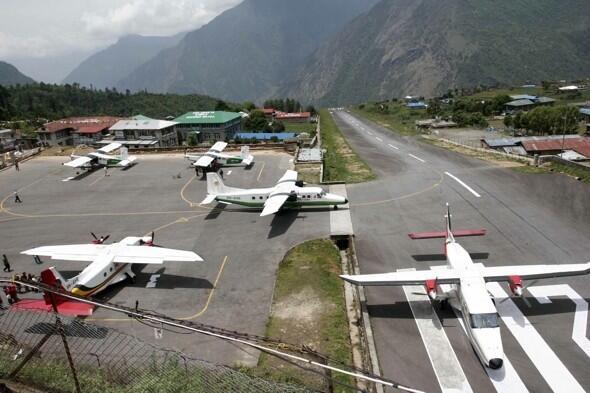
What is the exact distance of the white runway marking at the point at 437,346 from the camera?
21.1 meters

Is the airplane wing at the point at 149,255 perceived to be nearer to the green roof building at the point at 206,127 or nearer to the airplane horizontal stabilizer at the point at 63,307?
the airplane horizontal stabilizer at the point at 63,307

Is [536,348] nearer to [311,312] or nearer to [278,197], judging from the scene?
[311,312]

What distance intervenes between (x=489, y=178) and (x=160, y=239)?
43.4 metres

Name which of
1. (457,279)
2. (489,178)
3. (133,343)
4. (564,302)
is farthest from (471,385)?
(489,178)

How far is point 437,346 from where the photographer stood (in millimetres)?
23609

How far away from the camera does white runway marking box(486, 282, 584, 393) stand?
20.6 m

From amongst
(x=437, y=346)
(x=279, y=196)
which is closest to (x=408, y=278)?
(x=437, y=346)

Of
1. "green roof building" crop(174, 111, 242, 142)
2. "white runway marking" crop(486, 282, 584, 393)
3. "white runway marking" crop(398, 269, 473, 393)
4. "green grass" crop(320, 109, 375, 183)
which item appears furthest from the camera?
"green roof building" crop(174, 111, 242, 142)

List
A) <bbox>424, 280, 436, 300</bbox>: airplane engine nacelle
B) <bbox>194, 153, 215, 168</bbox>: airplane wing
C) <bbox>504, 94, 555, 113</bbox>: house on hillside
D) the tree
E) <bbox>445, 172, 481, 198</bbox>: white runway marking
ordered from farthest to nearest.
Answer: <bbox>504, 94, 555, 113</bbox>: house on hillside, the tree, <bbox>194, 153, 215, 168</bbox>: airplane wing, <bbox>445, 172, 481, 198</bbox>: white runway marking, <bbox>424, 280, 436, 300</bbox>: airplane engine nacelle

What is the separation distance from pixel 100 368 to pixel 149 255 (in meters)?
13.1

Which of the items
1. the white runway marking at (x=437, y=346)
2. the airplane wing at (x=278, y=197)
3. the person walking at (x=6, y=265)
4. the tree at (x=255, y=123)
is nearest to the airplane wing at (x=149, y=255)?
the airplane wing at (x=278, y=197)

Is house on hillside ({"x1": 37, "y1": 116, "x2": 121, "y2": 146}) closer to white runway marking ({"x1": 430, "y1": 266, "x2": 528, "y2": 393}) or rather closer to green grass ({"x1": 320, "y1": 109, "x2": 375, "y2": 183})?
green grass ({"x1": 320, "y1": 109, "x2": 375, "y2": 183})

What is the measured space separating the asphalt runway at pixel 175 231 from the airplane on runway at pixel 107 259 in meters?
1.53

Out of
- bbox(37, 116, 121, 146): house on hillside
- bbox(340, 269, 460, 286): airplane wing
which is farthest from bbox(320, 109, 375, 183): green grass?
bbox(37, 116, 121, 146): house on hillside
